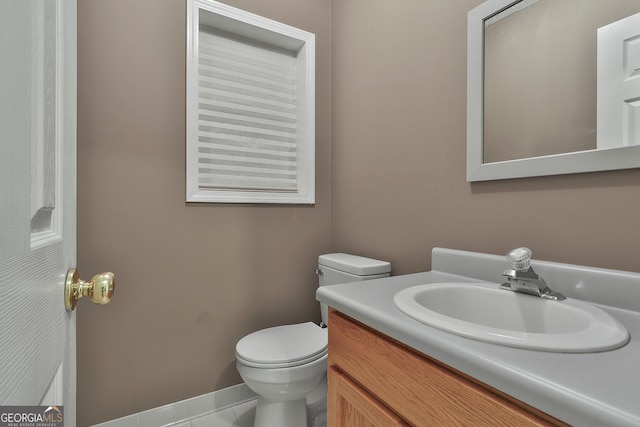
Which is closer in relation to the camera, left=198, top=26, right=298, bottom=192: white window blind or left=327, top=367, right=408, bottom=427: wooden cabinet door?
left=327, top=367, right=408, bottom=427: wooden cabinet door

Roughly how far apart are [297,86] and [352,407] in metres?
1.66

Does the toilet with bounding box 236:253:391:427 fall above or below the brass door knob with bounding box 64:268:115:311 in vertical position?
below

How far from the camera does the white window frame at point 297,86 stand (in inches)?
56.6

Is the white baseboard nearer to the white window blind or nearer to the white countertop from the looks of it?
the white window blind

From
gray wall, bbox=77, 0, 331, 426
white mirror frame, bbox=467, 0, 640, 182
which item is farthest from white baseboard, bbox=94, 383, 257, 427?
white mirror frame, bbox=467, 0, 640, 182

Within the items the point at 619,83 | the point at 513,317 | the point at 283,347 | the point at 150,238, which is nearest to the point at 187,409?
the point at 283,347

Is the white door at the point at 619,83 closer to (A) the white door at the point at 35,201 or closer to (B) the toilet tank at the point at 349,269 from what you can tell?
(B) the toilet tank at the point at 349,269

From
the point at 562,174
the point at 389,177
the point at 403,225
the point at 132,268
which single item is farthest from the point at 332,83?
the point at 132,268

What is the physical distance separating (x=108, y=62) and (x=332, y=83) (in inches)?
44.5

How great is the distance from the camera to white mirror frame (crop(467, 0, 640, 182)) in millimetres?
788

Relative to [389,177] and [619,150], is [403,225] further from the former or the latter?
[619,150]

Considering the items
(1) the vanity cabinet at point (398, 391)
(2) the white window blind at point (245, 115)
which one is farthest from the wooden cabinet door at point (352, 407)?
(2) the white window blind at point (245, 115)

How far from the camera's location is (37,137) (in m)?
0.31

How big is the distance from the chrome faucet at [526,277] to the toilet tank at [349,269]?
617 millimetres
